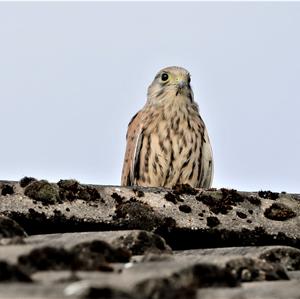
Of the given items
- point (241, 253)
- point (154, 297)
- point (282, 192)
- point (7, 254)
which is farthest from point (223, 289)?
point (282, 192)

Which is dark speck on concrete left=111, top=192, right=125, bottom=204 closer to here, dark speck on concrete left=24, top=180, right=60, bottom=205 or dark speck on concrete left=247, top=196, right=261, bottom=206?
dark speck on concrete left=24, top=180, right=60, bottom=205

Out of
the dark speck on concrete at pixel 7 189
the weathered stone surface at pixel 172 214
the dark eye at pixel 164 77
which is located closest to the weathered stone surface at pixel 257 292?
the weathered stone surface at pixel 172 214

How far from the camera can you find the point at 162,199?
716 centimetres

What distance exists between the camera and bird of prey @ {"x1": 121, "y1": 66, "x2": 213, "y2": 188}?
479 inches

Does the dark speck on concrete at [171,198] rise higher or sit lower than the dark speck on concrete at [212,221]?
higher

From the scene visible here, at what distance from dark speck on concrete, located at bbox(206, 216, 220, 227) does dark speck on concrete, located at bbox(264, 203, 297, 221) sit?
Answer: 50 cm

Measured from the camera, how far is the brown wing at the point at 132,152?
12.3 meters

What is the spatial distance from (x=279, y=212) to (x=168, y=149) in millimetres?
4988

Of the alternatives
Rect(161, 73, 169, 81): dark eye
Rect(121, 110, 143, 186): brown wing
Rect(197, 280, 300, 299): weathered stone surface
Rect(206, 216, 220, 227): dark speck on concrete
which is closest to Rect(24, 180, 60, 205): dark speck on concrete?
Rect(206, 216, 220, 227): dark speck on concrete

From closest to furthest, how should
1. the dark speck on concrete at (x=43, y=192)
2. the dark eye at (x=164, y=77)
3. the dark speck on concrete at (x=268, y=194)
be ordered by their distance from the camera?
the dark speck on concrete at (x=43, y=192), the dark speck on concrete at (x=268, y=194), the dark eye at (x=164, y=77)

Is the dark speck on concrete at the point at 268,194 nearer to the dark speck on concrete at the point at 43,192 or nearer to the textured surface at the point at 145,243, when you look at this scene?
the textured surface at the point at 145,243

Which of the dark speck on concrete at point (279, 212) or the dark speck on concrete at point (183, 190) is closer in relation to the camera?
the dark speck on concrete at point (279, 212)

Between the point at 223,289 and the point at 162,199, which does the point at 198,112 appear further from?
the point at 223,289

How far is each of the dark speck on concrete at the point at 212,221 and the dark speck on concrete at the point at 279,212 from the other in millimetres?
496
